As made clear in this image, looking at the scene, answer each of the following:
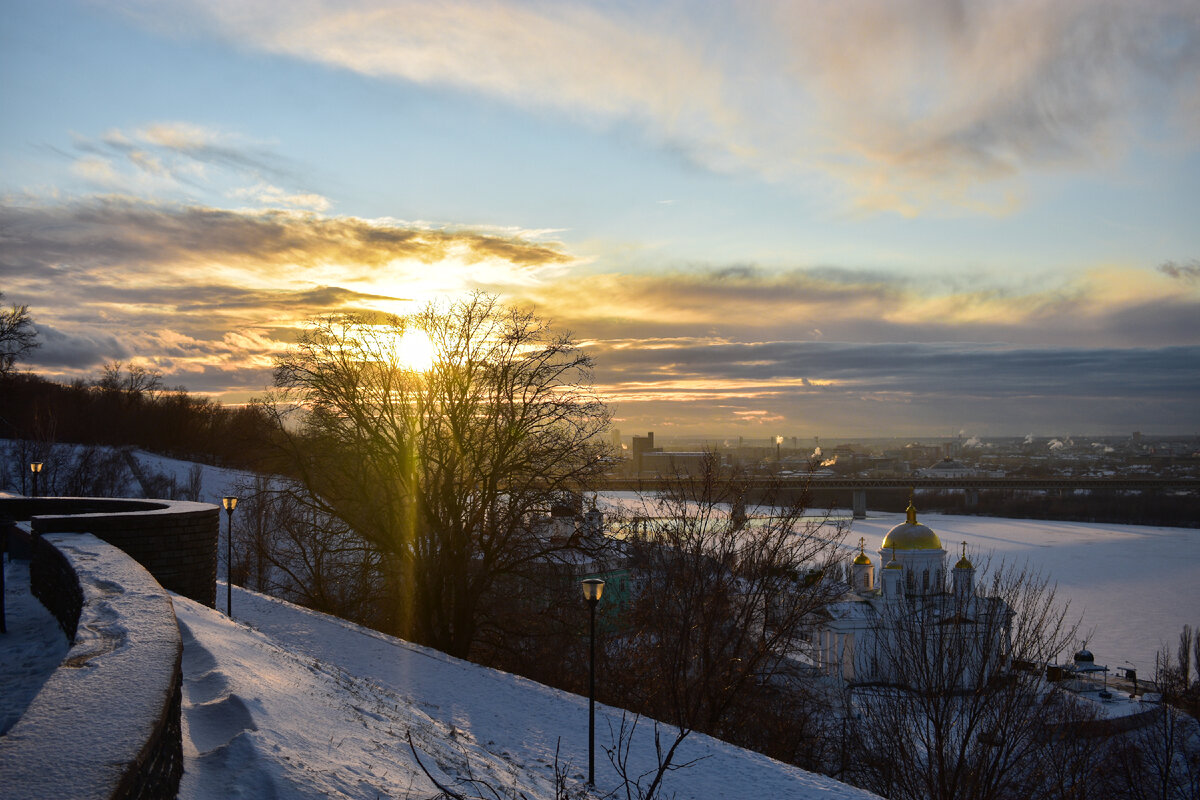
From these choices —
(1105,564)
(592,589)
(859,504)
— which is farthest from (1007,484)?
(592,589)

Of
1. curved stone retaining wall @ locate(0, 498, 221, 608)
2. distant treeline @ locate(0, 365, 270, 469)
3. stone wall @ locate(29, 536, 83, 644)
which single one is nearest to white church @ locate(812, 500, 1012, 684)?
curved stone retaining wall @ locate(0, 498, 221, 608)

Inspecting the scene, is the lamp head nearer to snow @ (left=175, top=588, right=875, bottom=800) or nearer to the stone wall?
snow @ (left=175, top=588, right=875, bottom=800)

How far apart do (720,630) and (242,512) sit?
1272 inches

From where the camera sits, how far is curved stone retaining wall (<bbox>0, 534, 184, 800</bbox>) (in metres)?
3.05

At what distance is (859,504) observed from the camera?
114m

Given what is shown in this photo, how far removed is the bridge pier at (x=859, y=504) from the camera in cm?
11181

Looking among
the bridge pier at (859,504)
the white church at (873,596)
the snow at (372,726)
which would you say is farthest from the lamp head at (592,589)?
the bridge pier at (859,504)

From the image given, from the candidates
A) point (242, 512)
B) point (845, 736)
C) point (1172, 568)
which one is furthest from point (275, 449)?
point (1172, 568)

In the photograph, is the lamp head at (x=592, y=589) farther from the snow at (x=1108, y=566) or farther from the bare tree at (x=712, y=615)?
the snow at (x=1108, y=566)

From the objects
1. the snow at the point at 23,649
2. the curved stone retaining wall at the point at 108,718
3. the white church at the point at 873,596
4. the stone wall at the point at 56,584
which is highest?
the curved stone retaining wall at the point at 108,718

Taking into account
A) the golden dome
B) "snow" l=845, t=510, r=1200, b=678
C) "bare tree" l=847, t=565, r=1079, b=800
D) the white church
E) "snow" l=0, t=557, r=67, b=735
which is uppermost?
"snow" l=0, t=557, r=67, b=735

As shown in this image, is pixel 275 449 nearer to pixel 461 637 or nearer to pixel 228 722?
pixel 461 637

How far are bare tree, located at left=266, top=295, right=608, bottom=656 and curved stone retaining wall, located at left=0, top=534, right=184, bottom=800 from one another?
12309 mm

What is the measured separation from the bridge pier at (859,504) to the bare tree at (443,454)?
9981 cm
